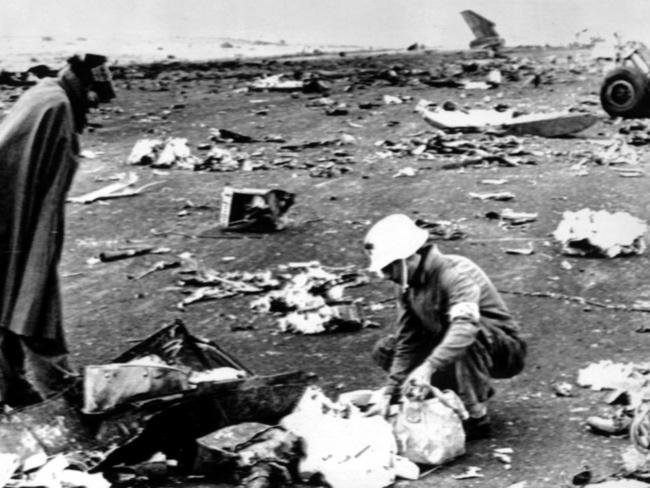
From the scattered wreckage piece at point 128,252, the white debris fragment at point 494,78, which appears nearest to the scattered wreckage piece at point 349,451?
the scattered wreckage piece at point 128,252

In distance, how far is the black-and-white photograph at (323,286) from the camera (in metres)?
4.83

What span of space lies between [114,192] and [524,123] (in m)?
5.07

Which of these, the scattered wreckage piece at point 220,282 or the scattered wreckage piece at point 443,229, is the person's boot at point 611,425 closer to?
the scattered wreckage piece at point 220,282

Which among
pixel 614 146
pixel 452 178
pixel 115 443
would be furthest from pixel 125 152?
pixel 115 443

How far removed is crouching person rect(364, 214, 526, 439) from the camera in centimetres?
491

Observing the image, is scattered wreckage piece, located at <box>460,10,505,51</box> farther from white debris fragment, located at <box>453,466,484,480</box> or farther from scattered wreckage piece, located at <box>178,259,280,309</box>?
white debris fragment, located at <box>453,466,484,480</box>

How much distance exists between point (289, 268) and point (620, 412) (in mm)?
3591

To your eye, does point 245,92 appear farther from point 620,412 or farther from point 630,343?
point 620,412

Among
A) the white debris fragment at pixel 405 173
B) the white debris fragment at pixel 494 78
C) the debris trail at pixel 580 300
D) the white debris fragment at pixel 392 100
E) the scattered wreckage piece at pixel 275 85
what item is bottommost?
the debris trail at pixel 580 300

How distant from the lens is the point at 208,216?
997 cm

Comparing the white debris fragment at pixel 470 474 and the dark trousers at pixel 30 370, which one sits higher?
the dark trousers at pixel 30 370

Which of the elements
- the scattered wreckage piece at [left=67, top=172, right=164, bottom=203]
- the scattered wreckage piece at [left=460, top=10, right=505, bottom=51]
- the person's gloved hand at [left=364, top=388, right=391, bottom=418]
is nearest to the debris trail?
the person's gloved hand at [left=364, top=388, right=391, bottom=418]

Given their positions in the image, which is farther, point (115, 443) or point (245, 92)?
point (245, 92)

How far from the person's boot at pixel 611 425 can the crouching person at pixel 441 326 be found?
426mm
